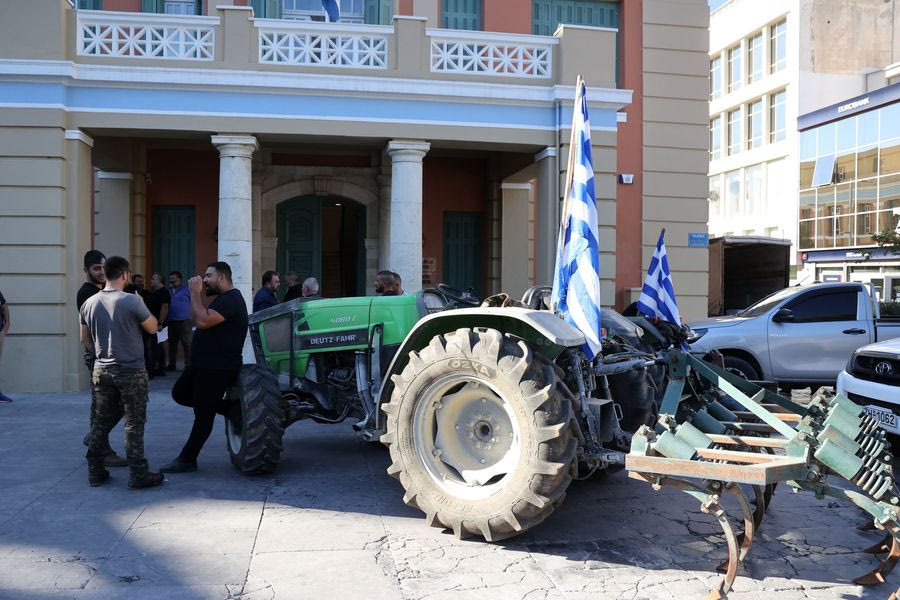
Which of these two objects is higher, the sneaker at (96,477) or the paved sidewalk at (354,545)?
the sneaker at (96,477)

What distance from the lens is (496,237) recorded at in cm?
1572

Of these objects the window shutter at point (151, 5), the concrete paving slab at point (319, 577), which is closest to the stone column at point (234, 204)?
the window shutter at point (151, 5)

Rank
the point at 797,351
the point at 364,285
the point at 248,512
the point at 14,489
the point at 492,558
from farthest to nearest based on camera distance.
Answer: the point at 364,285 → the point at 797,351 → the point at 14,489 → the point at 248,512 → the point at 492,558

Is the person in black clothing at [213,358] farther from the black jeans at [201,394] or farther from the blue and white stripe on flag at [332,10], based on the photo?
the blue and white stripe on flag at [332,10]

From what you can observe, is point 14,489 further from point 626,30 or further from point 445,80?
point 626,30

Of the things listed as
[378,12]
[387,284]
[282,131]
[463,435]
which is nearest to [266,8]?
[378,12]

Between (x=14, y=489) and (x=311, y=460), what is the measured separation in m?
2.32

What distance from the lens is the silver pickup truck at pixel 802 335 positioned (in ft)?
34.8

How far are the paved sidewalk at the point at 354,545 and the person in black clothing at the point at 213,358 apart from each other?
1.68 feet

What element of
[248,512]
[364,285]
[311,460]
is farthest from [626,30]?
[248,512]

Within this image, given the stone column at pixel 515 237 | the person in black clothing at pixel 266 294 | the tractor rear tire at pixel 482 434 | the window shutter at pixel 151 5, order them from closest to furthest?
the tractor rear tire at pixel 482 434 → the person in black clothing at pixel 266 294 → the window shutter at pixel 151 5 → the stone column at pixel 515 237

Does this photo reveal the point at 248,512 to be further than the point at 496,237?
No

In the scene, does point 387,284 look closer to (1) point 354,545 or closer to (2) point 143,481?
(2) point 143,481

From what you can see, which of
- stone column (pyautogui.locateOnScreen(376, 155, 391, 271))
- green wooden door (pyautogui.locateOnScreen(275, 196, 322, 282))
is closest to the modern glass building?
stone column (pyautogui.locateOnScreen(376, 155, 391, 271))
